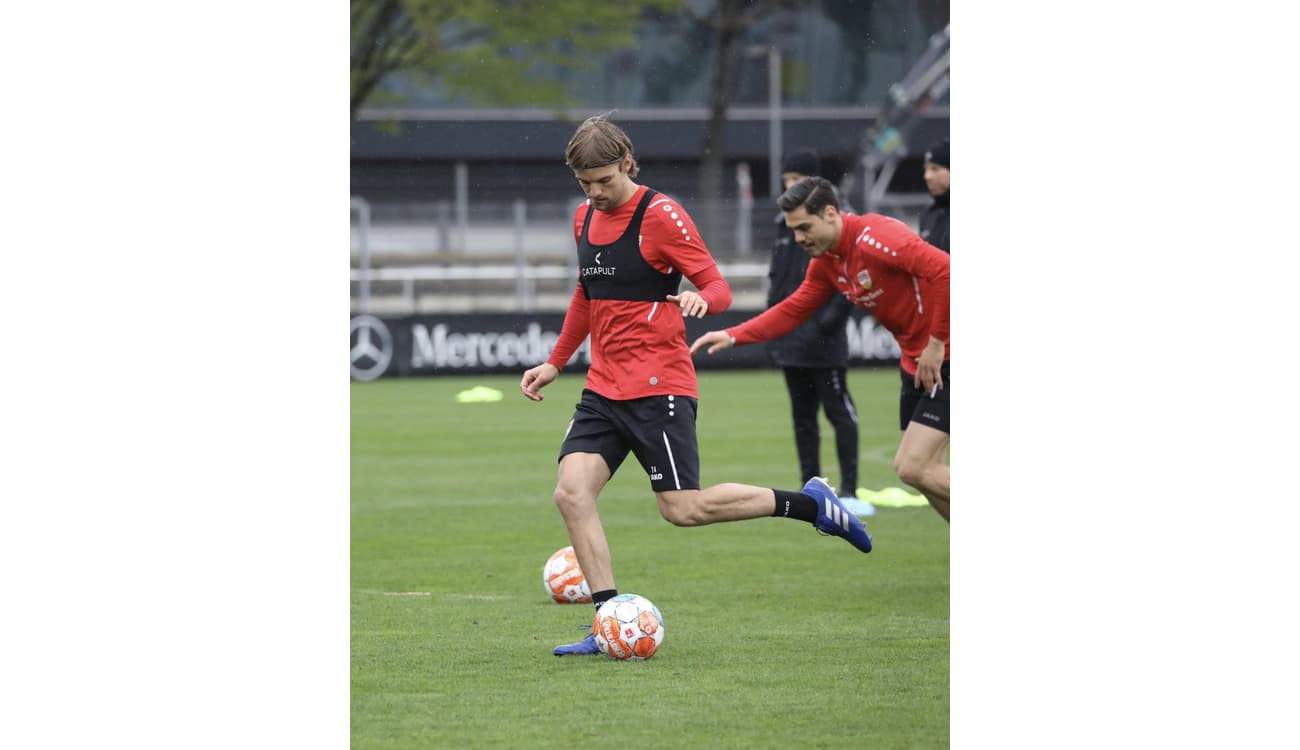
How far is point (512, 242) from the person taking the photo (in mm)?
27219

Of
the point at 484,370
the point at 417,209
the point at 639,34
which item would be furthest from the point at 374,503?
the point at 639,34

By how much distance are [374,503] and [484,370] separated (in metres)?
11.8

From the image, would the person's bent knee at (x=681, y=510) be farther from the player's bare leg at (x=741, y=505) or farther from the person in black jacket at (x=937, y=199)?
the person in black jacket at (x=937, y=199)

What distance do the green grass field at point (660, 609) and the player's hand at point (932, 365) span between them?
96cm

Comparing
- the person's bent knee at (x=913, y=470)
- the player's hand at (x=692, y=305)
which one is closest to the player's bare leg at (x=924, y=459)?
the person's bent knee at (x=913, y=470)

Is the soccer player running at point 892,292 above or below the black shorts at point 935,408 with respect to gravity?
above

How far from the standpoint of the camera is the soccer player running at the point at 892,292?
7.60m

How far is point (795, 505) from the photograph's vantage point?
22.5 feet

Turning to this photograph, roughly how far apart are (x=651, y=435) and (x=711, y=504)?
0.36 metres

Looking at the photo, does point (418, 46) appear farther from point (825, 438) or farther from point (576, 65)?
point (825, 438)

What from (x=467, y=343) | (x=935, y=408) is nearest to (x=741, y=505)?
(x=935, y=408)

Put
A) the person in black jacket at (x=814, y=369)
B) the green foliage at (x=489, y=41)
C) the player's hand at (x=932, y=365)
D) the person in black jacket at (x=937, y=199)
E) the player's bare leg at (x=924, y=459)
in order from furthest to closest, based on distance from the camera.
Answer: the green foliage at (x=489, y=41), the person in black jacket at (x=814, y=369), the person in black jacket at (x=937, y=199), the player's bare leg at (x=924, y=459), the player's hand at (x=932, y=365)

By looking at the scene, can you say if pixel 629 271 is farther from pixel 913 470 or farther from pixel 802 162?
pixel 802 162

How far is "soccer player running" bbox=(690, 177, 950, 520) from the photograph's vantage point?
299 inches
